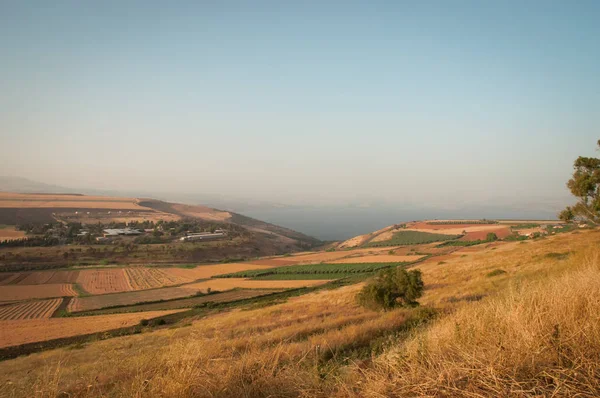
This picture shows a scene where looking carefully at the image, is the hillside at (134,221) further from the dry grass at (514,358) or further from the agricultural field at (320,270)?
the dry grass at (514,358)

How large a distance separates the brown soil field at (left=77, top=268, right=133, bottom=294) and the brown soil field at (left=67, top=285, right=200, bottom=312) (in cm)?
387

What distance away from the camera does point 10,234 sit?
309ft

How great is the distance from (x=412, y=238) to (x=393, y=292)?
86467 mm

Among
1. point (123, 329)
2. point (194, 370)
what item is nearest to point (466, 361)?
point (194, 370)

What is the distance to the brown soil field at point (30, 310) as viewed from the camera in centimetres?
3699

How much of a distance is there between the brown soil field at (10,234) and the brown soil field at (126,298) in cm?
5856

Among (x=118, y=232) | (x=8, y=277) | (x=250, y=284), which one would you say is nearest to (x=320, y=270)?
(x=250, y=284)

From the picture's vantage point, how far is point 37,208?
14188 cm

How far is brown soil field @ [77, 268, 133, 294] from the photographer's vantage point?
53825 mm

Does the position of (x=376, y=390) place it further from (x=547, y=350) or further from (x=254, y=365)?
(x=547, y=350)

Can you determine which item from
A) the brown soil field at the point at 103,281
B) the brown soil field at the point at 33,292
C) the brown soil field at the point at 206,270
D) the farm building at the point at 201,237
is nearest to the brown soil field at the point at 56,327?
the brown soil field at the point at 33,292

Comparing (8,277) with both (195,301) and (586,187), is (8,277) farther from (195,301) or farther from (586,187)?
(586,187)

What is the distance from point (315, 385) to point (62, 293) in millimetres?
61872

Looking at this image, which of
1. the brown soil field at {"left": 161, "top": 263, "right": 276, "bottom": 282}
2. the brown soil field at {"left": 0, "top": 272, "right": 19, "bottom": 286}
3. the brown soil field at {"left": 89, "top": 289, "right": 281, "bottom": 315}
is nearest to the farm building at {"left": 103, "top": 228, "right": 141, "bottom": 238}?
the brown soil field at {"left": 0, "top": 272, "right": 19, "bottom": 286}
